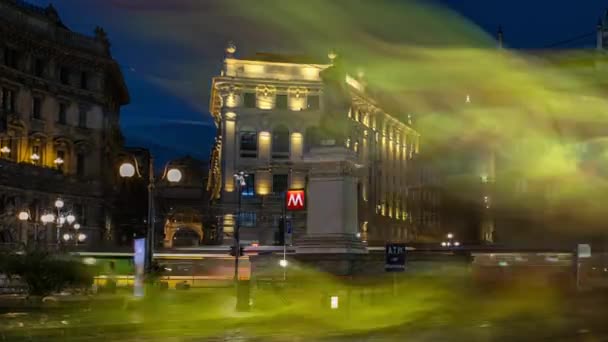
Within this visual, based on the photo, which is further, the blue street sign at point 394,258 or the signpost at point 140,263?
the signpost at point 140,263

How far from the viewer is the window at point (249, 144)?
96.7 metres

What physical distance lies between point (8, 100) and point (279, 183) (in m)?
34.0

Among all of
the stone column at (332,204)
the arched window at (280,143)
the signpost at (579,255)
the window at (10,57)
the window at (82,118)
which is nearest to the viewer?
the stone column at (332,204)

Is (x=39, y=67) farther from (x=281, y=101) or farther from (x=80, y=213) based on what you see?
(x=281, y=101)

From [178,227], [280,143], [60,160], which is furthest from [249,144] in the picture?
[60,160]

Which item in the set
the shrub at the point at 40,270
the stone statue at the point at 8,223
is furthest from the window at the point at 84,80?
the shrub at the point at 40,270

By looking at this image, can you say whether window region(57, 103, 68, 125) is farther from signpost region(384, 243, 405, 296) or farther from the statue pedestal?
signpost region(384, 243, 405, 296)

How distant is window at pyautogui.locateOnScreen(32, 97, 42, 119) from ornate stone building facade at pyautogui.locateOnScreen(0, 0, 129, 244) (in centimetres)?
9

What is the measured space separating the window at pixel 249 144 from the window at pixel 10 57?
103ft

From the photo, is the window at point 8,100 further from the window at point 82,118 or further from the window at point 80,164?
Answer: the window at point 80,164

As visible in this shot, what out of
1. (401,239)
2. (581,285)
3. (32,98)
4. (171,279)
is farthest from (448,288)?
(401,239)

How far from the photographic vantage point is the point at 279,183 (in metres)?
95.3

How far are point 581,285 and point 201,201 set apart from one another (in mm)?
58745

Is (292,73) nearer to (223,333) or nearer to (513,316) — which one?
(513,316)
